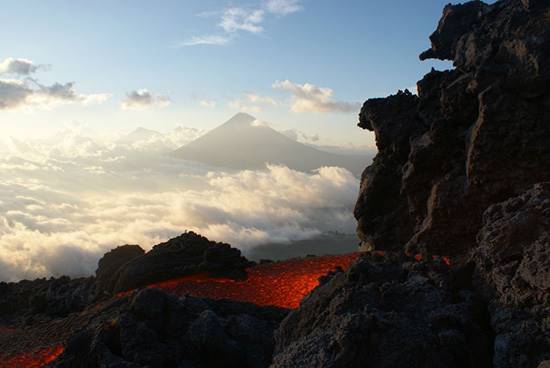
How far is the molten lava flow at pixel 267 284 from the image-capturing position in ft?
93.8

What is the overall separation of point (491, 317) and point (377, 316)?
279cm

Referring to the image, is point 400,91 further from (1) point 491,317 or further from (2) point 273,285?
(1) point 491,317

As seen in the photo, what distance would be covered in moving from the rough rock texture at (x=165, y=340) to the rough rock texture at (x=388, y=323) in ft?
7.85

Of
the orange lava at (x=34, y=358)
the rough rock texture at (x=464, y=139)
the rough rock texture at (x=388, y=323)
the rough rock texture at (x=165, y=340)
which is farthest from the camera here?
the rough rock texture at (x=464, y=139)

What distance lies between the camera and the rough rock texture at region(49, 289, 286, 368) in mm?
13164

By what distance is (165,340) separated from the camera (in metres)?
14.0

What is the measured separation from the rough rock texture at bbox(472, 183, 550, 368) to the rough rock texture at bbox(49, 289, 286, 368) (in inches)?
260

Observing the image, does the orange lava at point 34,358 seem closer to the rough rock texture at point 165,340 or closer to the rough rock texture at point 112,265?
the rough rock texture at point 165,340

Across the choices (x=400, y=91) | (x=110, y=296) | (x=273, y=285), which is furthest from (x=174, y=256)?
(x=400, y=91)

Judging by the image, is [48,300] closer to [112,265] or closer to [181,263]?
[112,265]

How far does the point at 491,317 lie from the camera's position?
10.3m

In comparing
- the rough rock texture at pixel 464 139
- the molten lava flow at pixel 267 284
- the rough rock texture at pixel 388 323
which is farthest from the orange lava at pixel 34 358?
the rough rock texture at pixel 464 139

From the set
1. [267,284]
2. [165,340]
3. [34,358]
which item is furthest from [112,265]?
[165,340]

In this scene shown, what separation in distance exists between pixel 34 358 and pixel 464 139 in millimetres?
25881
